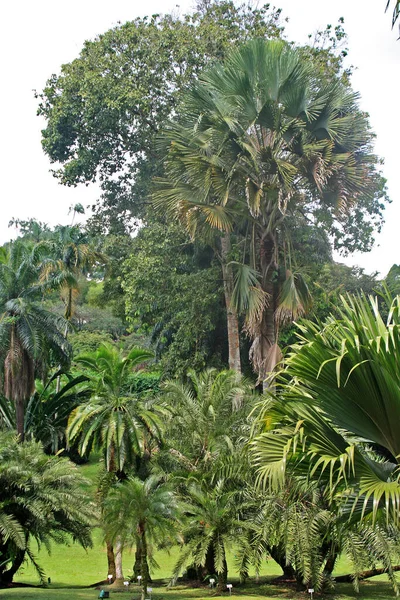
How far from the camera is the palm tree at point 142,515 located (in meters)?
18.1

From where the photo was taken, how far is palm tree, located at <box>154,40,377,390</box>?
23250 mm

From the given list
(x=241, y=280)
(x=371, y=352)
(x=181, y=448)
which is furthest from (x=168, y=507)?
(x=371, y=352)

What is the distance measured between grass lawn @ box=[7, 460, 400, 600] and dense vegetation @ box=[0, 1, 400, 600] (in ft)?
2.00

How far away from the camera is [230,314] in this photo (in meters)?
29.2

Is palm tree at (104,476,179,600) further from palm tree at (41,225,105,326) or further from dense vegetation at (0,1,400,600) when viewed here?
palm tree at (41,225,105,326)

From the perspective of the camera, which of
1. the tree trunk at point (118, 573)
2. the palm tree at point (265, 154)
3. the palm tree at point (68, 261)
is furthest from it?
the palm tree at point (68, 261)

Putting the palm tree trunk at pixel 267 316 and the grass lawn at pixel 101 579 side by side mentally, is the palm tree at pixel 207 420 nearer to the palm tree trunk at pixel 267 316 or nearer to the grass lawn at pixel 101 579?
the palm tree trunk at pixel 267 316

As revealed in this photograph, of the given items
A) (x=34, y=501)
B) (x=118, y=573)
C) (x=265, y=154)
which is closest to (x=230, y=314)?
(x=265, y=154)

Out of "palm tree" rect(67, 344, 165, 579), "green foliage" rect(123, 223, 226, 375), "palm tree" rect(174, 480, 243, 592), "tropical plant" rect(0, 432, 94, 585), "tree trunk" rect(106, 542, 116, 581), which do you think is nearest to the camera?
"tropical plant" rect(0, 432, 94, 585)

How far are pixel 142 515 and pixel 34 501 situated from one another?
8.76 ft

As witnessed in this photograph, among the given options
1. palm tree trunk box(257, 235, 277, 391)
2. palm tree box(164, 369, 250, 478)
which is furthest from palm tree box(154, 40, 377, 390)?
palm tree box(164, 369, 250, 478)

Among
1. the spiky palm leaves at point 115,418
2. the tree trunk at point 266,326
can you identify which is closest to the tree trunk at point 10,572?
the spiky palm leaves at point 115,418

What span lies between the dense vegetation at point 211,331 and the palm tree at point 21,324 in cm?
7

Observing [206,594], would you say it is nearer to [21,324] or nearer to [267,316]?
[267,316]
